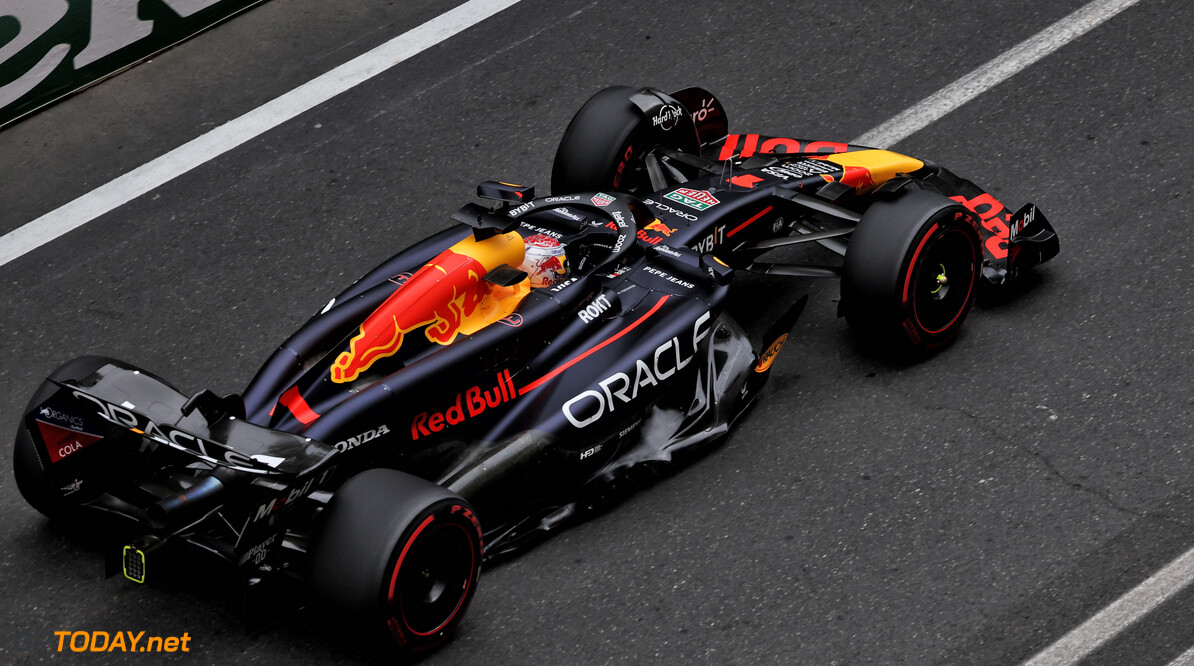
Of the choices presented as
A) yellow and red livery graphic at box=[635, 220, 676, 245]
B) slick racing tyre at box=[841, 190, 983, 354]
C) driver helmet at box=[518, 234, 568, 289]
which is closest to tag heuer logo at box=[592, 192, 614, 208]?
yellow and red livery graphic at box=[635, 220, 676, 245]

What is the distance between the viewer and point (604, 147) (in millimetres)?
7117

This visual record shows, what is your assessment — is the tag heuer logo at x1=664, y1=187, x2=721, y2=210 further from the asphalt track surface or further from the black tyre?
the asphalt track surface

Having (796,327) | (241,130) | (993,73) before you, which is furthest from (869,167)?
(241,130)

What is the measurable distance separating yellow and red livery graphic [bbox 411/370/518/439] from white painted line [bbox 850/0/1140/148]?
3384 mm

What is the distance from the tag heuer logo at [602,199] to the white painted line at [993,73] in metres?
2.21

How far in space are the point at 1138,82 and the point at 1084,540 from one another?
149 inches

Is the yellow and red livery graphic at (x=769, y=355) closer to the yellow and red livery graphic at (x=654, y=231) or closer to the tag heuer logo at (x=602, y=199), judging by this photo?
the yellow and red livery graphic at (x=654, y=231)

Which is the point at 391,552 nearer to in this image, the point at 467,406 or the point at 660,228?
the point at 467,406

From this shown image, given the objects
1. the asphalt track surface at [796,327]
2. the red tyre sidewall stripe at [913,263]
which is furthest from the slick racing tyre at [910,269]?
the asphalt track surface at [796,327]

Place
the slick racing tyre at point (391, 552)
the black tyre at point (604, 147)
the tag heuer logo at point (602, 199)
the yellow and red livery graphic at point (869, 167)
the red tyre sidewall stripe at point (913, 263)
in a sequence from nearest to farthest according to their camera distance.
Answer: the slick racing tyre at point (391, 552)
the red tyre sidewall stripe at point (913, 263)
the tag heuer logo at point (602, 199)
the yellow and red livery graphic at point (869, 167)
the black tyre at point (604, 147)

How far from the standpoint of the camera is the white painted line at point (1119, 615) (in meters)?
5.29

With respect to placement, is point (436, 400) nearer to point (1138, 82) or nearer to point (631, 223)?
point (631, 223)

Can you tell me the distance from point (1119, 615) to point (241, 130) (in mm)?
5793

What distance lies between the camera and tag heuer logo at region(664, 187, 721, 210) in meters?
6.67
